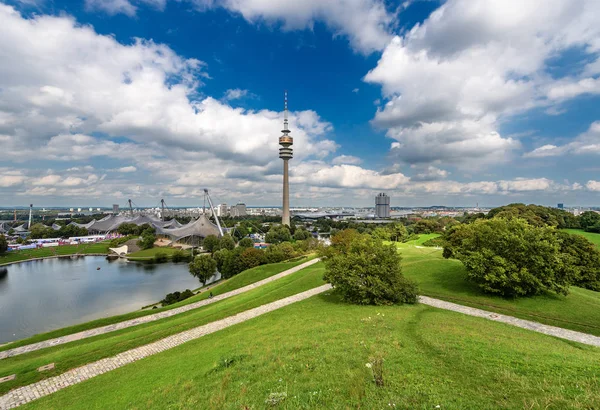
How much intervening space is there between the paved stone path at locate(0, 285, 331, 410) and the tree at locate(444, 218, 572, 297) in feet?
48.0

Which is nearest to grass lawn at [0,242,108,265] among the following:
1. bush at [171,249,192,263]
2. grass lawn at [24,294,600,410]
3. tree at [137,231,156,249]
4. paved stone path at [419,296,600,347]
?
tree at [137,231,156,249]

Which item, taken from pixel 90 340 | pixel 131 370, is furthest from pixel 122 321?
pixel 131 370

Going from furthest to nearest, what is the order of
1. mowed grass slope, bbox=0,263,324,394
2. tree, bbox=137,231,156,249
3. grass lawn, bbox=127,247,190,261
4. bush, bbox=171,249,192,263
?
tree, bbox=137,231,156,249 → grass lawn, bbox=127,247,190,261 → bush, bbox=171,249,192,263 → mowed grass slope, bbox=0,263,324,394

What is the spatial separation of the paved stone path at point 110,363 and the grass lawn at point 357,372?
3.27 ft

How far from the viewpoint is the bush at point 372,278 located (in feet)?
59.3

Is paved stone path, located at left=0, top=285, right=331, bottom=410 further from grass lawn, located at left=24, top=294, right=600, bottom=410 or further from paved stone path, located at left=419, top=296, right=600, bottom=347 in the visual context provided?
paved stone path, located at left=419, top=296, right=600, bottom=347

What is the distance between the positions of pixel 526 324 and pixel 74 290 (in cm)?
5117

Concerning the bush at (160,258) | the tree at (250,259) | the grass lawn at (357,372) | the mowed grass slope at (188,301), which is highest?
the grass lawn at (357,372)

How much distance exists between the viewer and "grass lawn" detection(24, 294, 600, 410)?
21.1ft

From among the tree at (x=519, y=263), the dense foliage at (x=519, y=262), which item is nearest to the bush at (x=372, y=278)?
the tree at (x=519, y=263)

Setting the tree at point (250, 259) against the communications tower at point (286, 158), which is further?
the communications tower at point (286, 158)

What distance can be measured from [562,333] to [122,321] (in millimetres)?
29744

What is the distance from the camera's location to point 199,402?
24.8 ft

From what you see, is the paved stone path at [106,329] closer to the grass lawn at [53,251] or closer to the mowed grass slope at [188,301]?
the mowed grass slope at [188,301]
